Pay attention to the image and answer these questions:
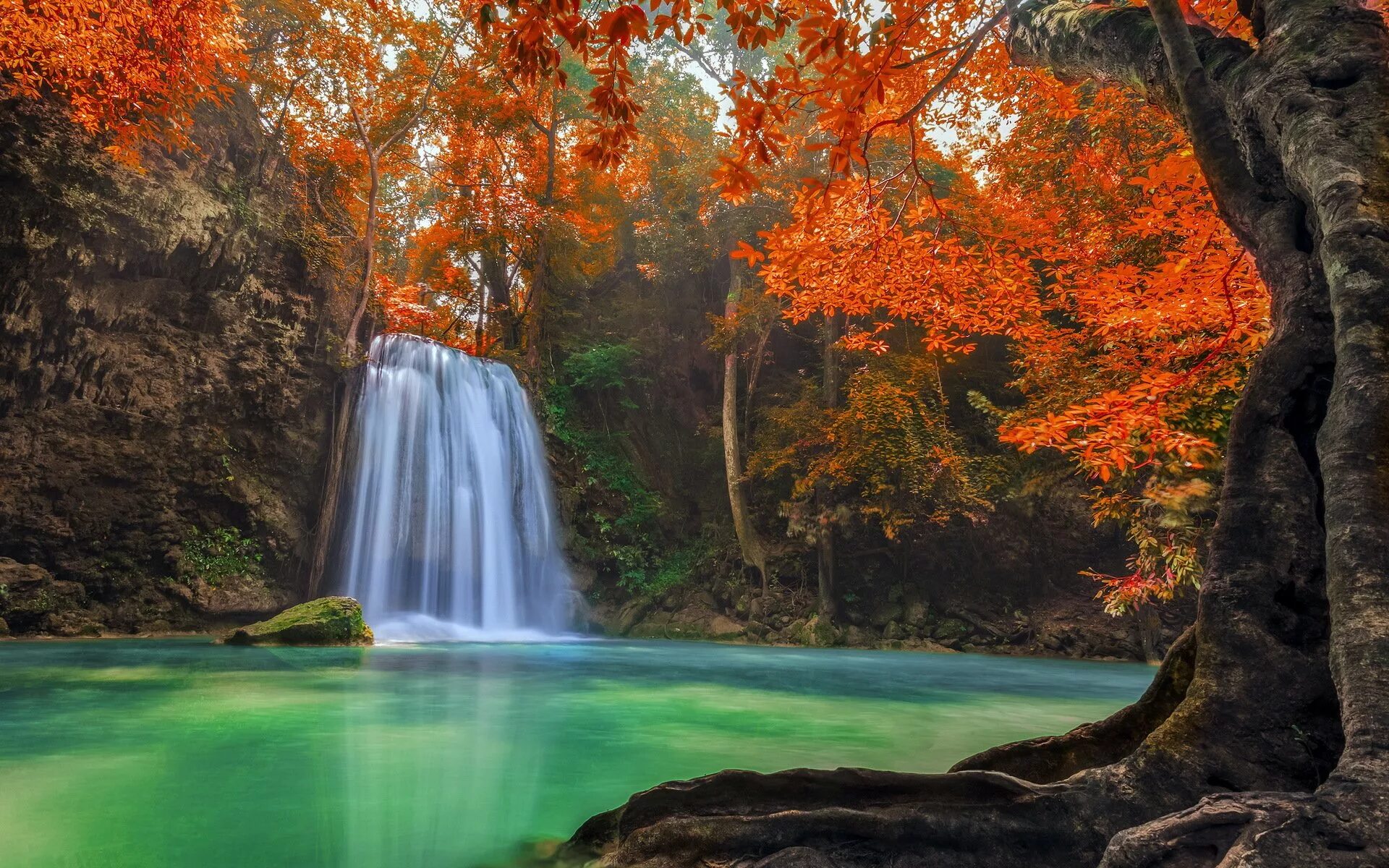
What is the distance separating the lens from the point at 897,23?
315cm

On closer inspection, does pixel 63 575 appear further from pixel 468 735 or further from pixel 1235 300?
pixel 1235 300

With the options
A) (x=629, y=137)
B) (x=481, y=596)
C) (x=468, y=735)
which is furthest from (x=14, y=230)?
(x=629, y=137)

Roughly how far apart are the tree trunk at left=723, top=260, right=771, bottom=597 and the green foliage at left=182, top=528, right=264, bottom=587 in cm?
932

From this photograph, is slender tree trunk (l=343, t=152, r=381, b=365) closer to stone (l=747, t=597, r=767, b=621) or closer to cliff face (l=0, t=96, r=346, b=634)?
cliff face (l=0, t=96, r=346, b=634)

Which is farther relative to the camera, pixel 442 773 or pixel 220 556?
pixel 220 556

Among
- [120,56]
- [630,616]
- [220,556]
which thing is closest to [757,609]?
[630,616]

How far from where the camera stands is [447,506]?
14.9m

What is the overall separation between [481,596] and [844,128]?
13.7 metres

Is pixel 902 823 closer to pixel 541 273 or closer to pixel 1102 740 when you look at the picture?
pixel 1102 740

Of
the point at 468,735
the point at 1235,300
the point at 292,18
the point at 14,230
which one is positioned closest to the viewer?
the point at 1235,300

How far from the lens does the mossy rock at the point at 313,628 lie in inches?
403

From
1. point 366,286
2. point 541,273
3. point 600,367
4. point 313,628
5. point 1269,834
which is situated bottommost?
point 313,628

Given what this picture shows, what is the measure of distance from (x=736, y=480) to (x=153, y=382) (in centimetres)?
1097

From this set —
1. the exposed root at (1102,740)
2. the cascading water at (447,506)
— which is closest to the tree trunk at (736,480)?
the cascading water at (447,506)
